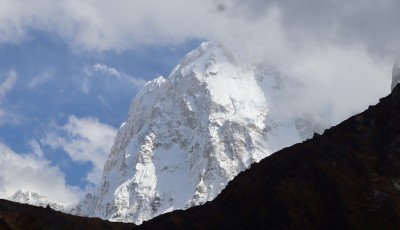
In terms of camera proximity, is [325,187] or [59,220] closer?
[325,187]

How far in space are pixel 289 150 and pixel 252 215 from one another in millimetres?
20691

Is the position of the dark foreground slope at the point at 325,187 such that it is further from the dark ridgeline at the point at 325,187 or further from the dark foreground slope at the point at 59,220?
the dark foreground slope at the point at 59,220

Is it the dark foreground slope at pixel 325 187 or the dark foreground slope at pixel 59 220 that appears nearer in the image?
the dark foreground slope at pixel 325 187

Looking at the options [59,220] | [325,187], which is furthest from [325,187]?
[59,220]

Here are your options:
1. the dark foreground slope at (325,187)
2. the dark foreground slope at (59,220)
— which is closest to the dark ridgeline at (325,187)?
the dark foreground slope at (325,187)

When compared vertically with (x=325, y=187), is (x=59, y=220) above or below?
above

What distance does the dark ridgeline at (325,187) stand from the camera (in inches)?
3767

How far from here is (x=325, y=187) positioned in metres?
102

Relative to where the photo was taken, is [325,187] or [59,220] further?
[59,220]

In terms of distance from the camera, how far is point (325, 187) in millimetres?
102312

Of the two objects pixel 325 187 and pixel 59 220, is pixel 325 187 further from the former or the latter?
pixel 59 220

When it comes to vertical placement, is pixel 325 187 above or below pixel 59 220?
below

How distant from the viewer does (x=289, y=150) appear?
4609 inches

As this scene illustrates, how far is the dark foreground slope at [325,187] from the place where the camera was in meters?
95.7
